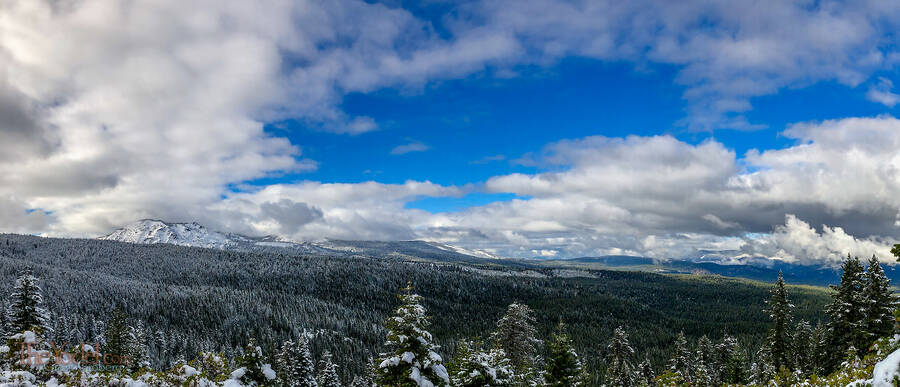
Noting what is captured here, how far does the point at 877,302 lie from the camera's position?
105ft

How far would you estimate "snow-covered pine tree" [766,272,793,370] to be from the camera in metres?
39.7

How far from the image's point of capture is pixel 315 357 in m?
148

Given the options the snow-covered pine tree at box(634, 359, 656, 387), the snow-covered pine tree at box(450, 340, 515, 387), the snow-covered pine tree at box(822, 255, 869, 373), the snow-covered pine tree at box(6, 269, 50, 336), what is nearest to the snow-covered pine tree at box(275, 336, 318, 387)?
the snow-covered pine tree at box(6, 269, 50, 336)

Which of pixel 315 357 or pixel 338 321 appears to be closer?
pixel 315 357

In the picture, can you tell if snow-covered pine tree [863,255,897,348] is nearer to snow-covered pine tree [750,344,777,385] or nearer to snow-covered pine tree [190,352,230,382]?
snow-covered pine tree [750,344,777,385]

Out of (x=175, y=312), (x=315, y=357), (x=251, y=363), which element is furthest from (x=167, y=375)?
(x=175, y=312)

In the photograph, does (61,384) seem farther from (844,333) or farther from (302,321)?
(302,321)

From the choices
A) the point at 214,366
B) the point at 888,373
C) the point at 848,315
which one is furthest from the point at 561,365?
the point at 848,315

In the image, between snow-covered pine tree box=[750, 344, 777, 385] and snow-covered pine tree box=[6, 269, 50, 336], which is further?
snow-covered pine tree box=[750, 344, 777, 385]

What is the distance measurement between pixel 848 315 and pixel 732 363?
1592 cm

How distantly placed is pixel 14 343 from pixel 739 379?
62.0m

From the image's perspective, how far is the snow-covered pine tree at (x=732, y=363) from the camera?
46406 millimetres

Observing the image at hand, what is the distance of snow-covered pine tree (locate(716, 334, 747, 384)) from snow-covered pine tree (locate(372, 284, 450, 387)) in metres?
Result: 39.5

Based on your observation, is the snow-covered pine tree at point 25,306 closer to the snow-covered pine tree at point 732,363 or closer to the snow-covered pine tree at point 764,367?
the snow-covered pine tree at point 732,363
